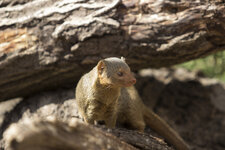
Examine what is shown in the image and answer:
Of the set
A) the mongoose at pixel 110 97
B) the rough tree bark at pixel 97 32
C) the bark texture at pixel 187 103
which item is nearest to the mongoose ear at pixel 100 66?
the mongoose at pixel 110 97

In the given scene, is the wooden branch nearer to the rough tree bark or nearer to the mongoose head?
the mongoose head

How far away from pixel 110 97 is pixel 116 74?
26cm

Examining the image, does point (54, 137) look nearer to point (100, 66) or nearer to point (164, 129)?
point (100, 66)

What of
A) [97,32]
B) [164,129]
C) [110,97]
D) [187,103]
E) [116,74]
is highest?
[97,32]

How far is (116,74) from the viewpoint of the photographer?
7.75 feet

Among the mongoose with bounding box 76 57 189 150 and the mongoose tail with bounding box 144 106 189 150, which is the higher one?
the mongoose with bounding box 76 57 189 150

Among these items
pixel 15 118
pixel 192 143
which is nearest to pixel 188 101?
pixel 192 143

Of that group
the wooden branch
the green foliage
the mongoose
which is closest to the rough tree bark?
the mongoose

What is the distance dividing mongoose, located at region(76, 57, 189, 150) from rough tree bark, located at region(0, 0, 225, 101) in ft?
1.60

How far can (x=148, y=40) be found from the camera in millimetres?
3055

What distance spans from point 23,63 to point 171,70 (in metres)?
2.67

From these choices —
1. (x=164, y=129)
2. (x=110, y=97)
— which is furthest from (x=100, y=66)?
(x=164, y=129)

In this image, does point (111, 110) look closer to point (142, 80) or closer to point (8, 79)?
point (8, 79)

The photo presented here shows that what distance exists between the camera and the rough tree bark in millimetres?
2939
